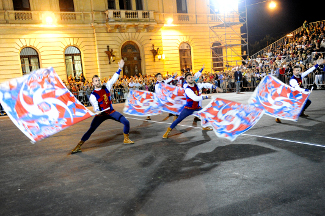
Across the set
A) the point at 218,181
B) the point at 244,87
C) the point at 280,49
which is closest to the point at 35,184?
the point at 218,181

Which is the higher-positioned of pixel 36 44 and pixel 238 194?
pixel 36 44

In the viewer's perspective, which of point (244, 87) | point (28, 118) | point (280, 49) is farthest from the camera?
point (280, 49)

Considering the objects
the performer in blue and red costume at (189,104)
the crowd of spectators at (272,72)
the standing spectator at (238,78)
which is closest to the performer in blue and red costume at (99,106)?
the performer in blue and red costume at (189,104)

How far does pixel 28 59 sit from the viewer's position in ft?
83.6

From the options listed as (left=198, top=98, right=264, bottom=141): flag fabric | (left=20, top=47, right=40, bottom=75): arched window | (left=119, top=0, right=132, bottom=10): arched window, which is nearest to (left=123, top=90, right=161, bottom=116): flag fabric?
(left=198, top=98, right=264, bottom=141): flag fabric

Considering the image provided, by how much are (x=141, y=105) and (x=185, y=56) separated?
21078 mm

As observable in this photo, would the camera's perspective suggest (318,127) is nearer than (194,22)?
Yes

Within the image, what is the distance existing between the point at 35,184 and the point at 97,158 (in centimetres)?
165

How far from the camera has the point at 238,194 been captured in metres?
4.00

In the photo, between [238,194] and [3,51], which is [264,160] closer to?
[238,194]

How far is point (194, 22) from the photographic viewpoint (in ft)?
103

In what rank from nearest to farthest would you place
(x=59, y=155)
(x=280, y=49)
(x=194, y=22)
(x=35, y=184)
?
(x=35, y=184) < (x=59, y=155) < (x=280, y=49) < (x=194, y=22)

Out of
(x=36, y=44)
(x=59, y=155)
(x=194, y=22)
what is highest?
(x=194, y=22)

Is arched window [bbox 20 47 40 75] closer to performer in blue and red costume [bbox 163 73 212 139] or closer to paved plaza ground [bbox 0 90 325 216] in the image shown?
paved plaza ground [bbox 0 90 325 216]
